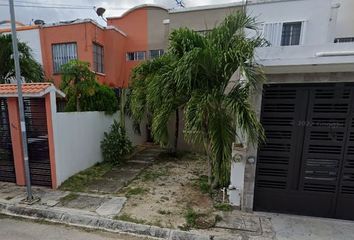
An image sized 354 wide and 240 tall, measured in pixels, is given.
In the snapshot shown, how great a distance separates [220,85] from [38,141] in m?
4.86

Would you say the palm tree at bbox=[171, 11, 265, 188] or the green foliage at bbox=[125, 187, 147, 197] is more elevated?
the palm tree at bbox=[171, 11, 265, 188]

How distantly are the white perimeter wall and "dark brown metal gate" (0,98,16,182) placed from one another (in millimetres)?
1369

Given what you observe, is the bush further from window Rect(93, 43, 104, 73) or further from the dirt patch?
window Rect(93, 43, 104, 73)

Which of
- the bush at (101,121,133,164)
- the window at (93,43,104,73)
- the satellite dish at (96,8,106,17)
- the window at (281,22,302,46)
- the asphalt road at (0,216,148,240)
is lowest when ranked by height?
the asphalt road at (0,216,148,240)

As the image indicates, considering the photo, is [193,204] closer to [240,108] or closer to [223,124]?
[223,124]

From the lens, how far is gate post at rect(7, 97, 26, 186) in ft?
18.8

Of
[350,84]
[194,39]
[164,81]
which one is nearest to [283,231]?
[350,84]

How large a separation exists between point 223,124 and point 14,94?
5168mm

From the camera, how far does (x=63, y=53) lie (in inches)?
469

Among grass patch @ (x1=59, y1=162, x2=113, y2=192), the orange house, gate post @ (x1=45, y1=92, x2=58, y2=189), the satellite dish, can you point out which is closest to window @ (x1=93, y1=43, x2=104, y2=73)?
the orange house

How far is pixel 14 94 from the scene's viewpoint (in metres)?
5.50

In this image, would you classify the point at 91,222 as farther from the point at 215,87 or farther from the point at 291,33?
the point at 291,33

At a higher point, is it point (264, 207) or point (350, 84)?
point (350, 84)

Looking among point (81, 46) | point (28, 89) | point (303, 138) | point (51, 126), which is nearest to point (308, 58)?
point (303, 138)
